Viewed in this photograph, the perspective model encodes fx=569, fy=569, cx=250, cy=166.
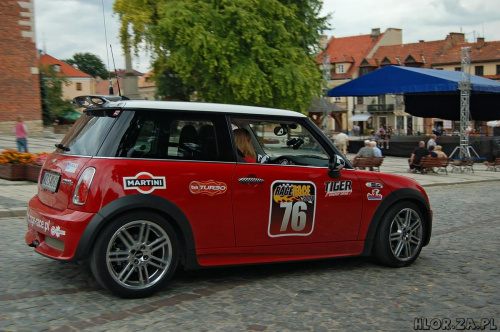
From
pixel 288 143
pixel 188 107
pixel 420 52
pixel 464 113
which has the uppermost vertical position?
pixel 420 52

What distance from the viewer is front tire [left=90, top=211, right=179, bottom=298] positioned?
A: 4754mm

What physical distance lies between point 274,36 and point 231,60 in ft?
9.04

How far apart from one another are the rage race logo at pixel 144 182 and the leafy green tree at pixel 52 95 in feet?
130

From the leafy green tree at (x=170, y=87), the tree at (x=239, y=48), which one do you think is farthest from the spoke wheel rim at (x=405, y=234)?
the leafy green tree at (x=170, y=87)

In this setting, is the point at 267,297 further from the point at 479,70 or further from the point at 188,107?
the point at 479,70

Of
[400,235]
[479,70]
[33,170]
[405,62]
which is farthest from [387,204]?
[405,62]

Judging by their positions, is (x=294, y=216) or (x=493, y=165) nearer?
(x=294, y=216)

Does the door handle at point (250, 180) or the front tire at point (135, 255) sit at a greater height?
the door handle at point (250, 180)

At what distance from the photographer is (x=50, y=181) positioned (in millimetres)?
5238

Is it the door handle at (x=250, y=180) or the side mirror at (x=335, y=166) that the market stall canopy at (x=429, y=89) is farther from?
the door handle at (x=250, y=180)

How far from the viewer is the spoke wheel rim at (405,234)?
6375mm

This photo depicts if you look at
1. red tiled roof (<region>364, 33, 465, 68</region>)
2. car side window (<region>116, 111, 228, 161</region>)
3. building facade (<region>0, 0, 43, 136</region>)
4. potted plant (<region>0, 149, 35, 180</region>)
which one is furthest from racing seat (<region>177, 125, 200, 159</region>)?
red tiled roof (<region>364, 33, 465, 68</region>)

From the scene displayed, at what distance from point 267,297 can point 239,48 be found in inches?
1018

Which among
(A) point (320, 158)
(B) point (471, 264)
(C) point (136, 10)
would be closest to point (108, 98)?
(A) point (320, 158)
